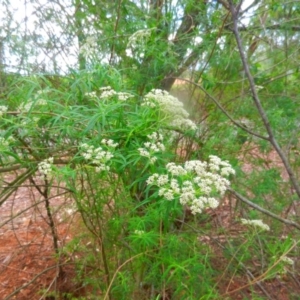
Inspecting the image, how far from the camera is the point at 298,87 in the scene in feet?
14.0

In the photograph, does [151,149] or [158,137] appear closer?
[151,149]

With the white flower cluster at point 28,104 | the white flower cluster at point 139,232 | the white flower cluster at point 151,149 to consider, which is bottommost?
the white flower cluster at point 139,232

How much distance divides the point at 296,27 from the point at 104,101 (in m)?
2.56

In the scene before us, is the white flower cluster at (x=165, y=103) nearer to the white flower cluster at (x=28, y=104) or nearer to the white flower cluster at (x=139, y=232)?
the white flower cluster at (x=28, y=104)

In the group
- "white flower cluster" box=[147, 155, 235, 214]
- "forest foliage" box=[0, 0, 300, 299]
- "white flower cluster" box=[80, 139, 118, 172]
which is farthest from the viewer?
"forest foliage" box=[0, 0, 300, 299]

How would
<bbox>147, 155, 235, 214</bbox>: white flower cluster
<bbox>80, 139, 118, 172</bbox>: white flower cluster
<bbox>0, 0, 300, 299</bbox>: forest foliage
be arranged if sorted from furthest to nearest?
1. <bbox>0, 0, 300, 299</bbox>: forest foliage
2. <bbox>80, 139, 118, 172</bbox>: white flower cluster
3. <bbox>147, 155, 235, 214</bbox>: white flower cluster

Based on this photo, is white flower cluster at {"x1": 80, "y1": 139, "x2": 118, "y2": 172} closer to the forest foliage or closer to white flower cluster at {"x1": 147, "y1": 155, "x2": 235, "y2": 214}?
the forest foliage

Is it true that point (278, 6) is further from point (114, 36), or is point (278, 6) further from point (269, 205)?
point (269, 205)

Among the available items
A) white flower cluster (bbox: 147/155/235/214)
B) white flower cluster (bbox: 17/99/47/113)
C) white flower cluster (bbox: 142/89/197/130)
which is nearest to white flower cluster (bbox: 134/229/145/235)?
white flower cluster (bbox: 147/155/235/214)

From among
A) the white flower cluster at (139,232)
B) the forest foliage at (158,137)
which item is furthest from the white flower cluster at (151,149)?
the white flower cluster at (139,232)

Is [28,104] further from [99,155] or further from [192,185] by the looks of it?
[192,185]

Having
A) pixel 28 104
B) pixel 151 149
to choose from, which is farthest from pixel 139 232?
pixel 28 104

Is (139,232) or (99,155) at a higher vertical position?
(99,155)

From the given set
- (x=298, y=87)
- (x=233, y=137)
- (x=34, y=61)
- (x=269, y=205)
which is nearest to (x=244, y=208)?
(x=269, y=205)
